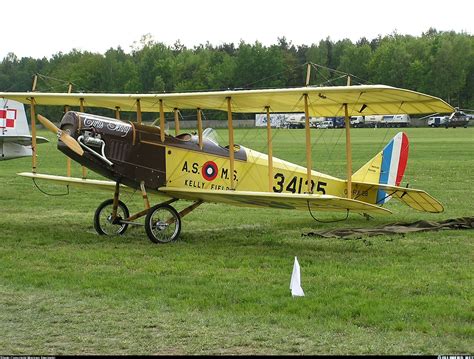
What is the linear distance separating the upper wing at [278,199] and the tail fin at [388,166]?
2.41 m

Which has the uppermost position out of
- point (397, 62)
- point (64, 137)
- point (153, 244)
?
point (397, 62)

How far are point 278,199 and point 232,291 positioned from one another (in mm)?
3520

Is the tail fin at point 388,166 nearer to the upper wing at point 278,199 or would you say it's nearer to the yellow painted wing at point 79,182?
the upper wing at point 278,199

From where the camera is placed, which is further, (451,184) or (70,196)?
(451,184)

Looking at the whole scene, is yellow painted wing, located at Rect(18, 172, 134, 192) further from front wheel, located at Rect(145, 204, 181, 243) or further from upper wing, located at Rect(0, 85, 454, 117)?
front wheel, located at Rect(145, 204, 181, 243)

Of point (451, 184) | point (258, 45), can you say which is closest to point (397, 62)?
point (258, 45)

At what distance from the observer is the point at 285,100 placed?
1184cm

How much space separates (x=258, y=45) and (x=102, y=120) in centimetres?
9516

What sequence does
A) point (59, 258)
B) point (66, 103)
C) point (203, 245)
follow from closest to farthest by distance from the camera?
point (59, 258) < point (203, 245) < point (66, 103)

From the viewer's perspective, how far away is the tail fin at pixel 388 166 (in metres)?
13.9

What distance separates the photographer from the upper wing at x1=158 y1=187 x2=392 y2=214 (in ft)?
34.8

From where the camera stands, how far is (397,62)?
100 m

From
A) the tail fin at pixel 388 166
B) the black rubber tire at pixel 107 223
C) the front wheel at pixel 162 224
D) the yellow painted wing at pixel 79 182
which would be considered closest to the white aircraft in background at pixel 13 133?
the yellow painted wing at pixel 79 182

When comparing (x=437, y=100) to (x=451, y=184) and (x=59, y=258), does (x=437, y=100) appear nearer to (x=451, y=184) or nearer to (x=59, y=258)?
(x=59, y=258)
